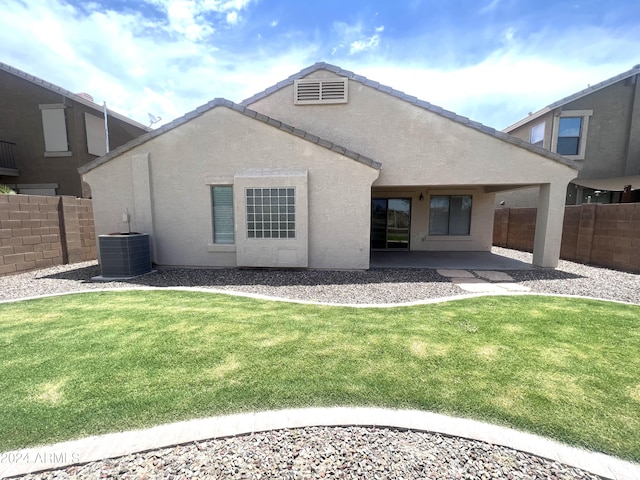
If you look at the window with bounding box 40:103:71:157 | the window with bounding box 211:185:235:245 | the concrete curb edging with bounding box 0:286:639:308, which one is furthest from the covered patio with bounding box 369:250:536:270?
the window with bounding box 40:103:71:157

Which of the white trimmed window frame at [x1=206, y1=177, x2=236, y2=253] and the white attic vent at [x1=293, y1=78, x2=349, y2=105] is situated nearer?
the white trimmed window frame at [x1=206, y1=177, x2=236, y2=253]

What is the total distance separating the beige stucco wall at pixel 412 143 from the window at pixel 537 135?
925 centimetres

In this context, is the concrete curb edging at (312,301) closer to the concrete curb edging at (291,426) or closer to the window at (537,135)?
the concrete curb edging at (291,426)

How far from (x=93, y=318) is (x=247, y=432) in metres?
4.51

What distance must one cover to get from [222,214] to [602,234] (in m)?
13.4

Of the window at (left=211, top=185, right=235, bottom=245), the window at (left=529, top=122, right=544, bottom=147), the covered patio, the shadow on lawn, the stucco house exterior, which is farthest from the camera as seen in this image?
the window at (left=529, top=122, right=544, bottom=147)

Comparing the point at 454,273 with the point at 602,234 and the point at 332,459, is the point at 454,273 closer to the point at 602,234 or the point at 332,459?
the point at 602,234

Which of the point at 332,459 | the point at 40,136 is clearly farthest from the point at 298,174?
the point at 40,136

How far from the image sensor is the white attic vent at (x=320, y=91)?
33.0 feet

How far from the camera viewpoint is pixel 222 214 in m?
9.48

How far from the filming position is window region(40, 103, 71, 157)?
14625 millimetres

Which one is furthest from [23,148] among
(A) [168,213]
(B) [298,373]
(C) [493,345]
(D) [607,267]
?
(D) [607,267]

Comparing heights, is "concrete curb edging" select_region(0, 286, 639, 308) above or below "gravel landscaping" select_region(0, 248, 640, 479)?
above

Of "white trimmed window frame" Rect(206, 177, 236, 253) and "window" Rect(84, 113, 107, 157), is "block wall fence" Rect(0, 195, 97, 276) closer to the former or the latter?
"white trimmed window frame" Rect(206, 177, 236, 253)
